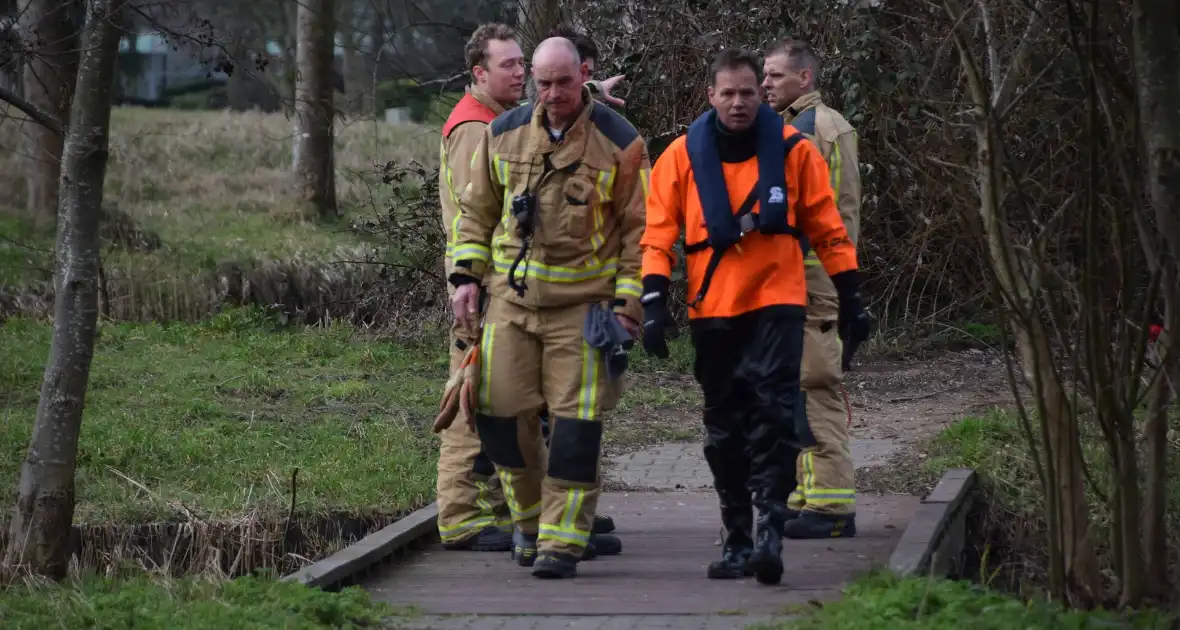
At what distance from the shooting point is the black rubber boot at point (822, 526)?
7.27 meters

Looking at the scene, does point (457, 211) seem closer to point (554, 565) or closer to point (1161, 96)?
point (554, 565)

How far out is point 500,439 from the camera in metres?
6.62

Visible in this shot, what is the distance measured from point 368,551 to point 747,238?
1.93 meters

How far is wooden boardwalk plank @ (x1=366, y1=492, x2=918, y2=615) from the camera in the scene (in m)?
5.83

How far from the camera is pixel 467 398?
6.52 m

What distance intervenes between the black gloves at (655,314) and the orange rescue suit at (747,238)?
45mm

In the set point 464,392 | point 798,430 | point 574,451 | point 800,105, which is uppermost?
point 800,105

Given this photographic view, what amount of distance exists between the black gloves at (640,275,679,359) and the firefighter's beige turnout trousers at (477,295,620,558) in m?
0.39

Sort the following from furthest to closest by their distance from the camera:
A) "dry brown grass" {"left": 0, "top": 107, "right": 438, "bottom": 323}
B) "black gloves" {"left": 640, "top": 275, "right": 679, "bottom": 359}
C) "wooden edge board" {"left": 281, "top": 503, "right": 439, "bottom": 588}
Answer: "dry brown grass" {"left": 0, "top": 107, "right": 438, "bottom": 323} → "black gloves" {"left": 640, "top": 275, "right": 679, "bottom": 359} → "wooden edge board" {"left": 281, "top": 503, "right": 439, "bottom": 588}

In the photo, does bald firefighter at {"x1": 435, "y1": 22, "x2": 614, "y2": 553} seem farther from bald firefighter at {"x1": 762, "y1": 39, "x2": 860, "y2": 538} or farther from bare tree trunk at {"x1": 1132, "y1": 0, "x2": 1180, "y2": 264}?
bare tree trunk at {"x1": 1132, "y1": 0, "x2": 1180, "y2": 264}

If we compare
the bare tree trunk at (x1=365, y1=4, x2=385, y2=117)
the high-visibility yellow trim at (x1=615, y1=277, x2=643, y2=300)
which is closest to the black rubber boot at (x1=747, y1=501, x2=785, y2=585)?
the high-visibility yellow trim at (x1=615, y1=277, x2=643, y2=300)

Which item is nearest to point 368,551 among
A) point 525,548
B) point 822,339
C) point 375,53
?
point 525,548

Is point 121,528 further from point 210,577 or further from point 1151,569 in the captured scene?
point 1151,569

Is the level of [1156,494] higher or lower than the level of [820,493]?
higher
